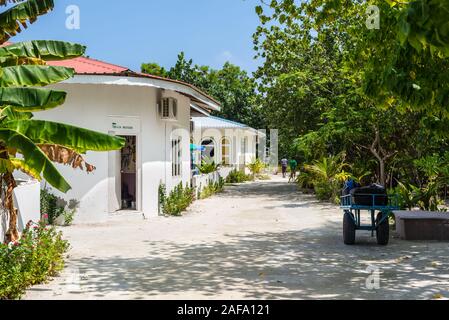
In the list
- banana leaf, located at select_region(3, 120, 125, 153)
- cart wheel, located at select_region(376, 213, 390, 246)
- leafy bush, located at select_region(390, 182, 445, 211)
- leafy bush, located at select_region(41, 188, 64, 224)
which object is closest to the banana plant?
banana leaf, located at select_region(3, 120, 125, 153)

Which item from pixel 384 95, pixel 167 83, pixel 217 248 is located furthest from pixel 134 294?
pixel 167 83

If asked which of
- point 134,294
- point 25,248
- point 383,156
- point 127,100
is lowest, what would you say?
point 134,294

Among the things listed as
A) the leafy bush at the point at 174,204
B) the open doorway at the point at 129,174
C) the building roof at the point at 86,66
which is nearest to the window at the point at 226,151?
the leafy bush at the point at 174,204

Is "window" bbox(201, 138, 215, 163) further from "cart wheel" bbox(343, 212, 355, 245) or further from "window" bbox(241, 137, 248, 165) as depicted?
"cart wheel" bbox(343, 212, 355, 245)

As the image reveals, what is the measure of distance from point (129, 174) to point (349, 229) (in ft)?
27.0

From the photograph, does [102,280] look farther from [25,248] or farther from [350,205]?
[350,205]

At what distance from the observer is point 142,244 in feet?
38.1

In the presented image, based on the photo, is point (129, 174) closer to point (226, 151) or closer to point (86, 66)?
point (86, 66)

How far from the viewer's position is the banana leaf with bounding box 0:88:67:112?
7.02 metres

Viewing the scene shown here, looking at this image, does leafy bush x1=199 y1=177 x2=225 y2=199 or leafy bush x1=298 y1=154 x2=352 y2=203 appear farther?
leafy bush x1=199 y1=177 x2=225 y2=199

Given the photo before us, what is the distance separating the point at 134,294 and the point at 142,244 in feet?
13.9

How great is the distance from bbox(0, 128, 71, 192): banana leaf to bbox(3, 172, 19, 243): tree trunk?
3.06 meters

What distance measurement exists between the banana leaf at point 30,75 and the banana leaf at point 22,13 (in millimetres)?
1645

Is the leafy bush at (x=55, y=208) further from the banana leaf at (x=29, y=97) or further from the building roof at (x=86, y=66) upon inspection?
the banana leaf at (x=29, y=97)
